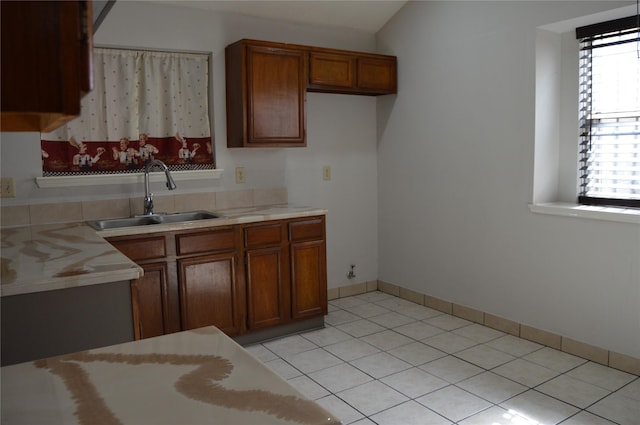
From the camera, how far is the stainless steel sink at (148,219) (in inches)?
136

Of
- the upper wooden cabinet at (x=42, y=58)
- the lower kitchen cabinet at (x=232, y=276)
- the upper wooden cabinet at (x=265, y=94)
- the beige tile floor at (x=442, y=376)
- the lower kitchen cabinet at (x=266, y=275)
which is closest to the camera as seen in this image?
the upper wooden cabinet at (x=42, y=58)

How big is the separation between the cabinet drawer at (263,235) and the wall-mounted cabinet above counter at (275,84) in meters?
0.63

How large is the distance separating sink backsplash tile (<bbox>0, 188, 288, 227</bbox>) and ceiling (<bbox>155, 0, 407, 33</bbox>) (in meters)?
1.33

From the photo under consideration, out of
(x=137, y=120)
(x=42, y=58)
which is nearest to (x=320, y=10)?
(x=137, y=120)

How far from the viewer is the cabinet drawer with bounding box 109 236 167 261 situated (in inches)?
121

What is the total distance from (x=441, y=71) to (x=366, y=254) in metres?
1.74

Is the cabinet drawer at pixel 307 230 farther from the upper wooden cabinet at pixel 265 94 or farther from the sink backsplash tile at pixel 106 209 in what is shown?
the sink backsplash tile at pixel 106 209

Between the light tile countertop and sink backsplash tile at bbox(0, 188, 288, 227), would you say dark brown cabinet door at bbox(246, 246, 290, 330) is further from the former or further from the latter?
sink backsplash tile at bbox(0, 188, 288, 227)

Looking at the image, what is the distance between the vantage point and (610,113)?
335 cm

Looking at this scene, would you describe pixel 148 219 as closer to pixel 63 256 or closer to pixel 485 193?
pixel 63 256

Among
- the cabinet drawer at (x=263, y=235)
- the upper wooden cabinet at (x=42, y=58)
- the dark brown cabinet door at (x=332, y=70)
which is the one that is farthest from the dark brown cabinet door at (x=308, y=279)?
the upper wooden cabinet at (x=42, y=58)

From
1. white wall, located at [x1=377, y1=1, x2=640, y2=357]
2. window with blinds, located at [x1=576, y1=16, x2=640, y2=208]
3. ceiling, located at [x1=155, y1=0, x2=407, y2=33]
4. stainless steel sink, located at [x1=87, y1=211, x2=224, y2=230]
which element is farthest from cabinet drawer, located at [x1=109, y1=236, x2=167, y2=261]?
window with blinds, located at [x1=576, y1=16, x2=640, y2=208]

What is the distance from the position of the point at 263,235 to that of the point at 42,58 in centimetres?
306

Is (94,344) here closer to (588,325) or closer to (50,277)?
(50,277)
